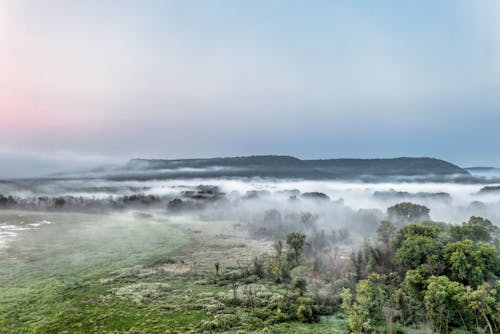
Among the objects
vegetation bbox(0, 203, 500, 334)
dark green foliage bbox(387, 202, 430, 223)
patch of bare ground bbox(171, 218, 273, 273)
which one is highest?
dark green foliage bbox(387, 202, 430, 223)

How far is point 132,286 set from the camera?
6278 centimetres

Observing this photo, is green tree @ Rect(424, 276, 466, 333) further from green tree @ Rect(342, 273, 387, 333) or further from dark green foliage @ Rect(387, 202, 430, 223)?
dark green foliage @ Rect(387, 202, 430, 223)

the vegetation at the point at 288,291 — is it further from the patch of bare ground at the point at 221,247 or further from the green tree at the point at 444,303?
the patch of bare ground at the point at 221,247

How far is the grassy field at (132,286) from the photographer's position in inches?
1854


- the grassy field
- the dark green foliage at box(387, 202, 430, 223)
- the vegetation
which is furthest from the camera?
the dark green foliage at box(387, 202, 430, 223)

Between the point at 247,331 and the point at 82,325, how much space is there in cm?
2272

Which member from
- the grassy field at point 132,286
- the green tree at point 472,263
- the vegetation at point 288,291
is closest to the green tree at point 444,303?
the vegetation at point 288,291

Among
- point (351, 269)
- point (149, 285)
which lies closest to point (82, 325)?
point (149, 285)

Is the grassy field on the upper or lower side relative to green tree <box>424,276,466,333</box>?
lower

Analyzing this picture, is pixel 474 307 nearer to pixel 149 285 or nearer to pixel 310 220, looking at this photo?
pixel 149 285

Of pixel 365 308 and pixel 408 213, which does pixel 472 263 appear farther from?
pixel 408 213

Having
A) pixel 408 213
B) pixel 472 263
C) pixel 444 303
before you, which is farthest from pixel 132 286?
pixel 408 213

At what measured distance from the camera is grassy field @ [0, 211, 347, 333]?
155ft

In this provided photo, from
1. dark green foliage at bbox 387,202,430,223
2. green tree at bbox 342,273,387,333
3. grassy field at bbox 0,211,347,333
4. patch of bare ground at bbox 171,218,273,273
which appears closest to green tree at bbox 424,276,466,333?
green tree at bbox 342,273,387,333
